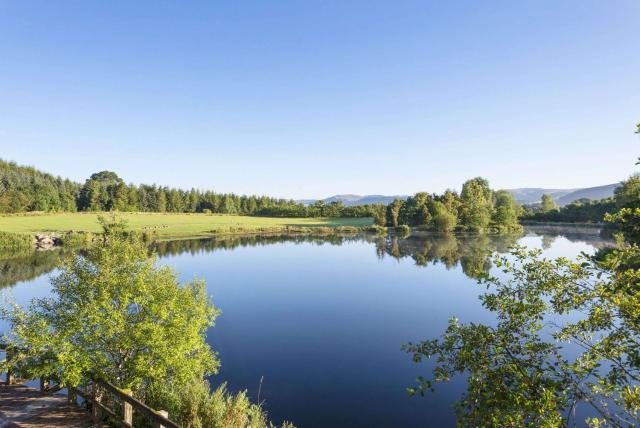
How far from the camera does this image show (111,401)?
11133 mm

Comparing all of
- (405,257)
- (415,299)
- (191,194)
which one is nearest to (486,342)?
(415,299)

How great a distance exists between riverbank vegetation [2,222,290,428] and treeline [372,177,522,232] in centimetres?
9533

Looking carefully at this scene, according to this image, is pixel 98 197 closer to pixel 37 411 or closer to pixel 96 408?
pixel 37 411

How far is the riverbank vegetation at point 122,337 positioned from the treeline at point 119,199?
113 metres

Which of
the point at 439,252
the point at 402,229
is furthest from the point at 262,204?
the point at 439,252

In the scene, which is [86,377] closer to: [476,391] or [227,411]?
[227,411]

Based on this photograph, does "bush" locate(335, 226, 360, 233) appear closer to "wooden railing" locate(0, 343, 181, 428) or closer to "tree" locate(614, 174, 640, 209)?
"tree" locate(614, 174, 640, 209)

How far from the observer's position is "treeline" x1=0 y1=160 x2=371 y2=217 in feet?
343

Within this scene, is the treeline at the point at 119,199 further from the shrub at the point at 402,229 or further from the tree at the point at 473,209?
the tree at the point at 473,209

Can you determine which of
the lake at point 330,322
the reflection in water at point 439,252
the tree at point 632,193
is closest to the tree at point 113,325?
the lake at point 330,322

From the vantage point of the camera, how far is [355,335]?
22844 millimetres

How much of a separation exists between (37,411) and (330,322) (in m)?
18.0

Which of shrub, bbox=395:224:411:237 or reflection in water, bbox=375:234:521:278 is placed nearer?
reflection in water, bbox=375:234:521:278

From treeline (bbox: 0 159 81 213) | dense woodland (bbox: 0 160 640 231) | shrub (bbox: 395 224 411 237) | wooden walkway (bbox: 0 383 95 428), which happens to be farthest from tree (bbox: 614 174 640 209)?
treeline (bbox: 0 159 81 213)
